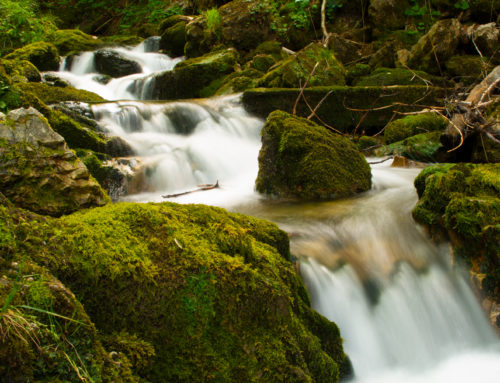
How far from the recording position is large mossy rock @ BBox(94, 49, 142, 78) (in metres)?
13.3

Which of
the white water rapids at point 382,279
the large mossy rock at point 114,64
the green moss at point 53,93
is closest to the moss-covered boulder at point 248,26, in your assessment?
the large mossy rock at point 114,64

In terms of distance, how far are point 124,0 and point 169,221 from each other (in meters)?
26.2

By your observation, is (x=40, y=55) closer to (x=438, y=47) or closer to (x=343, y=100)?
(x=343, y=100)

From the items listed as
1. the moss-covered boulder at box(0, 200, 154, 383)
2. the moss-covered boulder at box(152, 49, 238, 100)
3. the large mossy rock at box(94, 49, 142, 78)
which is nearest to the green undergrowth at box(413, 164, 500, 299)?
the moss-covered boulder at box(0, 200, 154, 383)

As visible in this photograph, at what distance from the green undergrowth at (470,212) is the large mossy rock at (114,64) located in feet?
39.7

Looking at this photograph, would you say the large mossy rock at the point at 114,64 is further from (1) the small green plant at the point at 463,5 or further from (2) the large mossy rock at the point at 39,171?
(1) the small green plant at the point at 463,5

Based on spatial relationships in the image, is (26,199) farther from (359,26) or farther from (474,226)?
(359,26)

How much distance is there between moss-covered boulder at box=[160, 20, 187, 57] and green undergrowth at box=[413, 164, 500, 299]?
13.8 m

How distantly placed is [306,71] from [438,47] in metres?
4.87

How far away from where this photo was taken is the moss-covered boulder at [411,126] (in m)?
8.69

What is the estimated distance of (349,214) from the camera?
14.8 feet

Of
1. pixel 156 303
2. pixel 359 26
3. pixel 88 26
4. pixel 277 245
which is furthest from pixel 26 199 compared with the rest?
pixel 88 26

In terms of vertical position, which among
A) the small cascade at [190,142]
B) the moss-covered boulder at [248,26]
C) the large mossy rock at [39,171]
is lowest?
the small cascade at [190,142]

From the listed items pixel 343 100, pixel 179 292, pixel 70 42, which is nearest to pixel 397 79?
pixel 343 100
